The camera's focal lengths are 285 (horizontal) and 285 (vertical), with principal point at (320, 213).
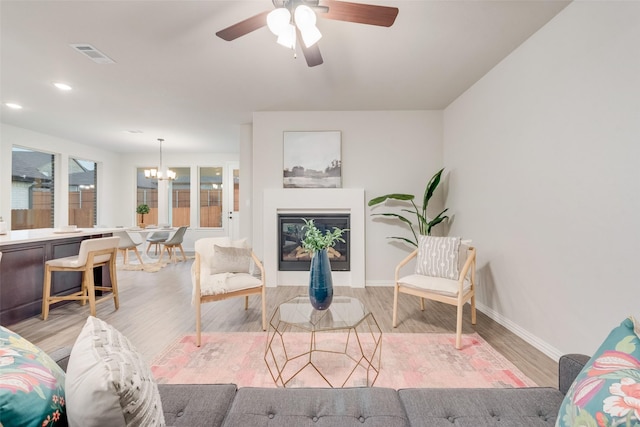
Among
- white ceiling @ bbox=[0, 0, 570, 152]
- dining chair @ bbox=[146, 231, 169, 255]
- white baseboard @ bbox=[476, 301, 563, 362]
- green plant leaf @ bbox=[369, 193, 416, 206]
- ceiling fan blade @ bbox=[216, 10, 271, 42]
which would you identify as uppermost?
white ceiling @ bbox=[0, 0, 570, 152]

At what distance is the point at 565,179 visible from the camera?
6.88 feet

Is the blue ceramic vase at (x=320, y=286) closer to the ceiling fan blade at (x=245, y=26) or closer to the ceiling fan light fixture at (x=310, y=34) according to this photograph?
the ceiling fan light fixture at (x=310, y=34)

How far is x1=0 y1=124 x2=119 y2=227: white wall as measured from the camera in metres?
4.81

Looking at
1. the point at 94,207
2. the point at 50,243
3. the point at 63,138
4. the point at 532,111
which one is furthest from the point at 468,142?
the point at 94,207

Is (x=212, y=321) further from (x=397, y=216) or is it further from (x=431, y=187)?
(x=431, y=187)

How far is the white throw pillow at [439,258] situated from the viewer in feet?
9.05

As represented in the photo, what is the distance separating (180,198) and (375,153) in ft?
17.8

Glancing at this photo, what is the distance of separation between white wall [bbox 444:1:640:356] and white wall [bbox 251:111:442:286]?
1.10 meters

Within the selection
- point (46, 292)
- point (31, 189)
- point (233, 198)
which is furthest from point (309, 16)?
point (31, 189)

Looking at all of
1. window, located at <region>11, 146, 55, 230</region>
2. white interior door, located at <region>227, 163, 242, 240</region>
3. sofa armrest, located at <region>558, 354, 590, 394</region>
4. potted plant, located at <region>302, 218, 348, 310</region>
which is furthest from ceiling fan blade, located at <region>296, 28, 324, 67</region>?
window, located at <region>11, 146, 55, 230</region>

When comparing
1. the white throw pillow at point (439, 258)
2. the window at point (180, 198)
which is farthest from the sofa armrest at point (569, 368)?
the window at point (180, 198)

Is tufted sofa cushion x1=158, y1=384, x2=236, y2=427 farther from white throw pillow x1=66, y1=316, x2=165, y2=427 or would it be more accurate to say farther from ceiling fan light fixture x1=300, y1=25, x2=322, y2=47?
ceiling fan light fixture x1=300, y1=25, x2=322, y2=47

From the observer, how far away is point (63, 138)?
5758 mm

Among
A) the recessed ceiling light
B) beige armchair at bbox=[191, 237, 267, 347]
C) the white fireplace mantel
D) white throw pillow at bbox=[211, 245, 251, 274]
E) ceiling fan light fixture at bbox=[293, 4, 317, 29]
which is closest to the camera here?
ceiling fan light fixture at bbox=[293, 4, 317, 29]
